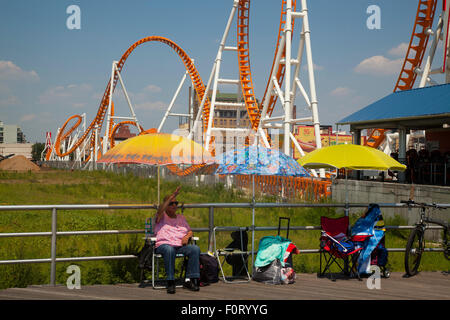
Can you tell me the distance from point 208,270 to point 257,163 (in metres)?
1.52

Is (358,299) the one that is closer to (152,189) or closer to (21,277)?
(21,277)

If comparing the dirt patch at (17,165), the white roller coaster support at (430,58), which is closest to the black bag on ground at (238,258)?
the white roller coaster support at (430,58)

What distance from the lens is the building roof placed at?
49.4 feet

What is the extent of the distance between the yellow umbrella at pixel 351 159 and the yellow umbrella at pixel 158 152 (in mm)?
1650

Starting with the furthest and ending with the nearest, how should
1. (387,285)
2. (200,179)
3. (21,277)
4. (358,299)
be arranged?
(200,179), (387,285), (21,277), (358,299)

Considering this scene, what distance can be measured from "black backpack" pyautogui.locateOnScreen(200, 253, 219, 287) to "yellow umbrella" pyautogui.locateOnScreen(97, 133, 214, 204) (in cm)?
122

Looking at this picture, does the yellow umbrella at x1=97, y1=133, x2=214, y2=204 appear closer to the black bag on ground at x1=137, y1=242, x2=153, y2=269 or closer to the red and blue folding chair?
the black bag on ground at x1=137, y1=242, x2=153, y2=269

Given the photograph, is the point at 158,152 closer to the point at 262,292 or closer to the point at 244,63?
the point at 262,292

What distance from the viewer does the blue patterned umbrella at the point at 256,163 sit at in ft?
20.5

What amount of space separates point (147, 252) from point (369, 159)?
11.0 feet

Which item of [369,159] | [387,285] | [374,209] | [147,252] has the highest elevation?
[369,159]

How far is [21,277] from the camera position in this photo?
5.71m

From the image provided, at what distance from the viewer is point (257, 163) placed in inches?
248
